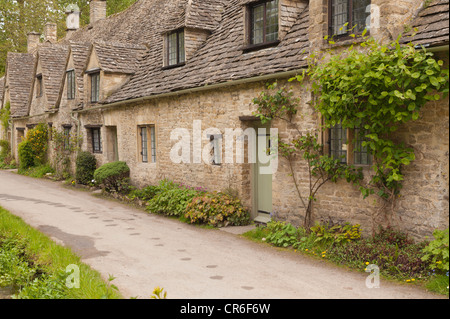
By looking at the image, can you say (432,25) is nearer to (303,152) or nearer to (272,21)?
(303,152)

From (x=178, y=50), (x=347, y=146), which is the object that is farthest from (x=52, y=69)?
(x=347, y=146)

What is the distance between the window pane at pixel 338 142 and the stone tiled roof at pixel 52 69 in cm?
1777

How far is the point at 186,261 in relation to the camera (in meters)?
8.01

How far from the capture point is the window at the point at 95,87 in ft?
60.2

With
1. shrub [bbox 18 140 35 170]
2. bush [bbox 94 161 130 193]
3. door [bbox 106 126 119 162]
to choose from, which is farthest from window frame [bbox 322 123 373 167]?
shrub [bbox 18 140 35 170]

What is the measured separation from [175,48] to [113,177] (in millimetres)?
4980

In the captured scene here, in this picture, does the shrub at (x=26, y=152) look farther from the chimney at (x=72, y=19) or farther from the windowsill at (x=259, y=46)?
the windowsill at (x=259, y=46)

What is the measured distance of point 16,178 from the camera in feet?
72.6

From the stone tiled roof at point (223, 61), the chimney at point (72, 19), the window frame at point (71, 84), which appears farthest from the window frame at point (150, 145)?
the chimney at point (72, 19)

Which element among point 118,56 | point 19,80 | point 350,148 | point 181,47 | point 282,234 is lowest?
point 282,234

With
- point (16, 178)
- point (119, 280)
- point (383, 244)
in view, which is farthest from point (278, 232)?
point (16, 178)

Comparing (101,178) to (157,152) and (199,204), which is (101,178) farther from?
(199,204)
